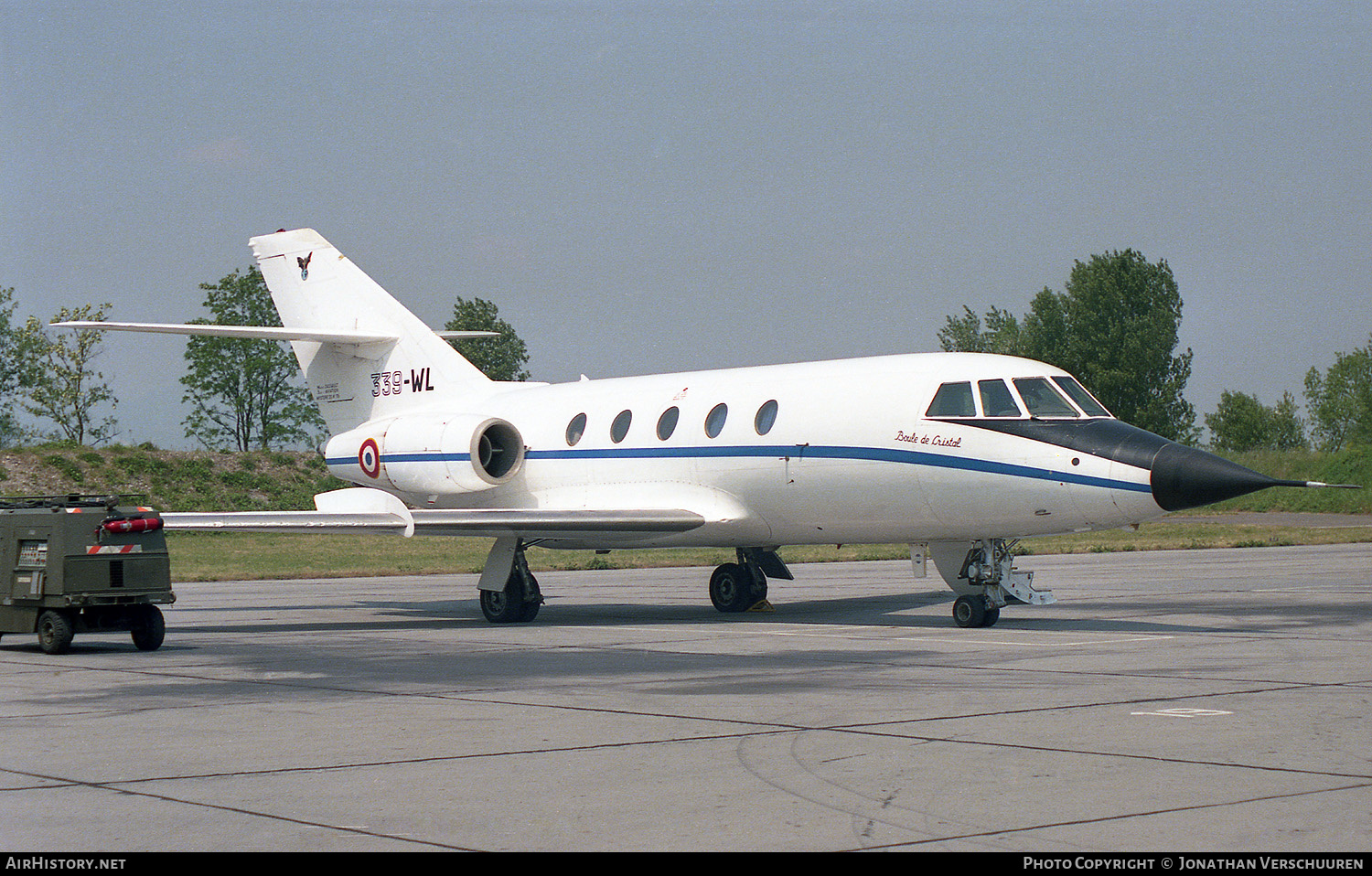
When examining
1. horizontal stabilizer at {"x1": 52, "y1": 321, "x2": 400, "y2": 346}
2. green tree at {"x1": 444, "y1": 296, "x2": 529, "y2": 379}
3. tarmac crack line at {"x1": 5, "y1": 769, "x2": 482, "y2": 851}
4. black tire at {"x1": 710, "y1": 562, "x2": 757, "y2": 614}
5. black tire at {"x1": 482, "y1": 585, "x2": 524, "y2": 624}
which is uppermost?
green tree at {"x1": 444, "y1": 296, "x2": 529, "y2": 379}

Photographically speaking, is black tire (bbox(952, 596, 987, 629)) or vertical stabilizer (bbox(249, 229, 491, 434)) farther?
vertical stabilizer (bbox(249, 229, 491, 434))

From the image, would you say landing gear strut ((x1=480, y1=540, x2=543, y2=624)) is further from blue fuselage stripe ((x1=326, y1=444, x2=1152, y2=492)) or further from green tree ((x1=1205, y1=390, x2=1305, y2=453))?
green tree ((x1=1205, y1=390, x2=1305, y2=453))

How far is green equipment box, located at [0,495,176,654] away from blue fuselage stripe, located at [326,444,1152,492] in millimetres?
6291

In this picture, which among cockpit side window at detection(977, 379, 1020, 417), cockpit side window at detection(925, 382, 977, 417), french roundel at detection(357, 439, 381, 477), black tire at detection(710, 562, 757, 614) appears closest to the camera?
cockpit side window at detection(977, 379, 1020, 417)

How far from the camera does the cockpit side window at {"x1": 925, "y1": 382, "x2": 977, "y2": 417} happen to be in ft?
53.3

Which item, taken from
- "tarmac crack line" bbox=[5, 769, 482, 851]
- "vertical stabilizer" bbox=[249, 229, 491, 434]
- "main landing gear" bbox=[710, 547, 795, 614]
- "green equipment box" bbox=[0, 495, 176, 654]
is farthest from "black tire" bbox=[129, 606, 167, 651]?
"vertical stabilizer" bbox=[249, 229, 491, 434]

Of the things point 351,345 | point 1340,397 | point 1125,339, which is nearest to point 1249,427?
point 1340,397

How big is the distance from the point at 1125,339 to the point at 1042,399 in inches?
2444

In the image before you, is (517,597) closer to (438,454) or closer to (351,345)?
(438,454)

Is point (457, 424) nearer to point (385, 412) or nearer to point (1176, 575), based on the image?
point (385, 412)

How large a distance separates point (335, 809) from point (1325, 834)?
4.20 metres

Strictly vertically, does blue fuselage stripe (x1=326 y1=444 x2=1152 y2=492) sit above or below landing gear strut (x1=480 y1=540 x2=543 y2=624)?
above

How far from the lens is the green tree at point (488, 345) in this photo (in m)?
76.7

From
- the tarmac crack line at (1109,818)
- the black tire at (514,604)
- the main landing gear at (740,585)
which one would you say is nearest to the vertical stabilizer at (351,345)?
the black tire at (514,604)
